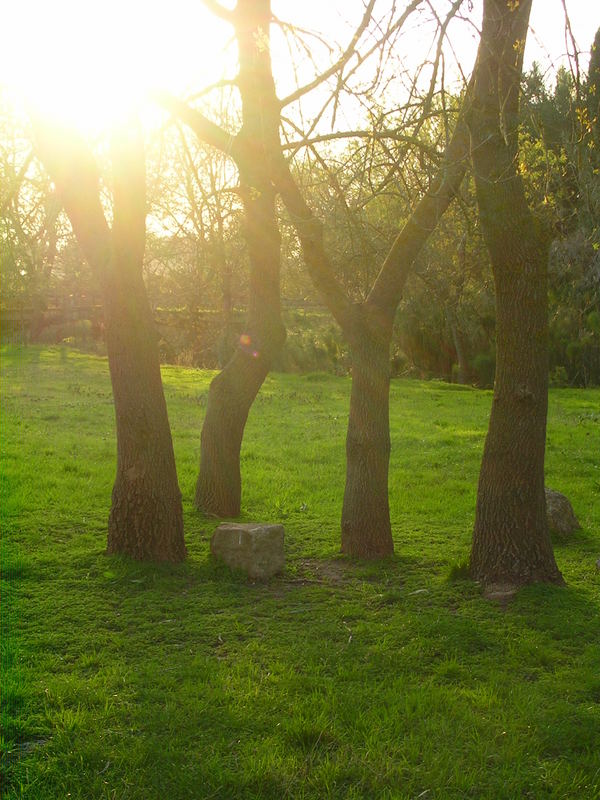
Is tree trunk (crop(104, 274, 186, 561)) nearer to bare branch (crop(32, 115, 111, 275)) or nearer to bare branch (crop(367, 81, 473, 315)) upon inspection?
bare branch (crop(32, 115, 111, 275))

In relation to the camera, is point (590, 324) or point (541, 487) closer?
point (541, 487)

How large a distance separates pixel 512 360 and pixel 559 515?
112 inches

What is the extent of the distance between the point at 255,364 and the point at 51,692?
5.21 m

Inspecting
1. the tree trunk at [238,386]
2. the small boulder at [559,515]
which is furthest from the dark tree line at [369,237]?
the small boulder at [559,515]

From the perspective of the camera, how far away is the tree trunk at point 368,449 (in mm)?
8117

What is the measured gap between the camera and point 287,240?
991cm

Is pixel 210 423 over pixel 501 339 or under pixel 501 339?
under

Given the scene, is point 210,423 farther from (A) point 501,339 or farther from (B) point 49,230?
(A) point 501,339

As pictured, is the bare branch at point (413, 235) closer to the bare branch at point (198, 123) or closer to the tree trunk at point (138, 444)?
the bare branch at point (198, 123)


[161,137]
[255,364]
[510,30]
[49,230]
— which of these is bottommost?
[255,364]

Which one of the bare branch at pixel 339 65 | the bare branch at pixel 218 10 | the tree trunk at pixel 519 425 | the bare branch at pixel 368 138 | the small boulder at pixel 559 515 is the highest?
the bare branch at pixel 218 10

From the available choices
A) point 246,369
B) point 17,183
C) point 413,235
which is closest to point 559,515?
point 413,235

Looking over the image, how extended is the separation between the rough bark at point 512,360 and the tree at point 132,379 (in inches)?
115

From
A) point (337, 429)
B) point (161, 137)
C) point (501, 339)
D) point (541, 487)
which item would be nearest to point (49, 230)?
point (161, 137)
